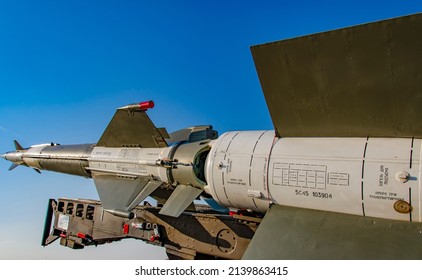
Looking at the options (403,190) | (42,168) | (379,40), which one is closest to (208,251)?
(403,190)

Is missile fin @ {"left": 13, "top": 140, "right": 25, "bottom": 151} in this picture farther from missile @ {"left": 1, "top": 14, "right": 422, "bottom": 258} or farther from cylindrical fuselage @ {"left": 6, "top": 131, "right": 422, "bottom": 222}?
missile @ {"left": 1, "top": 14, "right": 422, "bottom": 258}

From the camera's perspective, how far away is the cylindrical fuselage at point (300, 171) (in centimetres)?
350

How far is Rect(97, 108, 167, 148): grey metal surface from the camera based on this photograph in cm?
666

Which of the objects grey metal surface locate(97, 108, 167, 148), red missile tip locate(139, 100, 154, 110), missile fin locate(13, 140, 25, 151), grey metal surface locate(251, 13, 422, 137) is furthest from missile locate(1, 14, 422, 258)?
missile fin locate(13, 140, 25, 151)

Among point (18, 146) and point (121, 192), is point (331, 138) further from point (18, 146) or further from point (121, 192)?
point (18, 146)

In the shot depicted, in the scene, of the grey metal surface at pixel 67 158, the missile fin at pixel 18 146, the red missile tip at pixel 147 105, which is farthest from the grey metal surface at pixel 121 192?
the missile fin at pixel 18 146

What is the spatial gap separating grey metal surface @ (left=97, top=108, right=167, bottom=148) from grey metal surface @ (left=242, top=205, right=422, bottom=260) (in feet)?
10.8

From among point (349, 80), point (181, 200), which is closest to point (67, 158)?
point (181, 200)

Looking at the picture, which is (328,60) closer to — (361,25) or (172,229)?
(361,25)

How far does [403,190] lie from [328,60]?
178 cm

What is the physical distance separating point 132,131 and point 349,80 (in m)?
4.89

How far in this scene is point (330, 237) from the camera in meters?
3.72

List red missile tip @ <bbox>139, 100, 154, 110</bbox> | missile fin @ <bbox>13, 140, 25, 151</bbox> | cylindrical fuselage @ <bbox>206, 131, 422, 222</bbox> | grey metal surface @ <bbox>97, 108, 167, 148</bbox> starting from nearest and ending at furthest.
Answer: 1. cylindrical fuselage @ <bbox>206, 131, 422, 222</bbox>
2. red missile tip @ <bbox>139, 100, 154, 110</bbox>
3. grey metal surface @ <bbox>97, 108, 167, 148</bbox>
4. missile fin @ <bbox>13, 140, 25, 151</bbox>

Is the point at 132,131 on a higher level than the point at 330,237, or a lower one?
higher
